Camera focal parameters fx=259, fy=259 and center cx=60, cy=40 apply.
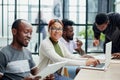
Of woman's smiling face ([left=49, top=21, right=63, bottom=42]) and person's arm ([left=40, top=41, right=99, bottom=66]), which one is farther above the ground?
woman's smiling face ([left=49, top=21, right=63, bottom=42])

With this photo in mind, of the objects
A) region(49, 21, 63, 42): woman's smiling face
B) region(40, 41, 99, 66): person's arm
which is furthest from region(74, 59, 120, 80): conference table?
region(49, 21, 63, 42): woman's smiling face

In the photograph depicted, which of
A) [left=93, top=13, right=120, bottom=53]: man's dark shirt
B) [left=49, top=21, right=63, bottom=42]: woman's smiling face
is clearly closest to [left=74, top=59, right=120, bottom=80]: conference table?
[left=49, top=21, right=63, bottom=42]: woman's smiling face

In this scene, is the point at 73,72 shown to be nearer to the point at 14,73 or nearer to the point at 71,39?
the point at 71,39

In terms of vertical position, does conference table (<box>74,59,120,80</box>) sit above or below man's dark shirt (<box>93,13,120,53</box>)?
below

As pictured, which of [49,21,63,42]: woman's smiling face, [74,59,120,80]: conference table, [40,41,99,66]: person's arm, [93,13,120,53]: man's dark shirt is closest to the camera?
[74,59,120,80]: conference table

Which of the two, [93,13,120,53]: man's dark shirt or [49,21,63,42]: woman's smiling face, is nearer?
[49,21,63,42]: woman's smiling face

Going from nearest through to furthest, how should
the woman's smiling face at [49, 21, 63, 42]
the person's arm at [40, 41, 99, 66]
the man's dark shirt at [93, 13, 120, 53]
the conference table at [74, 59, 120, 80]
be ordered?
the conference table at [74, 59, 120, 80], the person's arm at [40, 41, 99, 66], the woman's smiling face at [49, 21, 63, 42], the man's dark shirt at [93, 13, 120, 53]

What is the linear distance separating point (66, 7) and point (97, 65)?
4.23 m

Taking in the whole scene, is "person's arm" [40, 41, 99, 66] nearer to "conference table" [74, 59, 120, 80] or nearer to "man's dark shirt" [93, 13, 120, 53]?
"conference table" [74, 59, 120, 80]

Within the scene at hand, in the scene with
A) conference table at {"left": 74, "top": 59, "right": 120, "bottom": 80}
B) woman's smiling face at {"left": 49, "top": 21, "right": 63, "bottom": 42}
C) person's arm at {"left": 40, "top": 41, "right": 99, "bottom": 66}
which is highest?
woman's smiling face at {"left": 49, "top": 21, "right": 63, "bottom": 42}

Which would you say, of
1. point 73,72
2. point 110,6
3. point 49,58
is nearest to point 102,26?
point 73,72

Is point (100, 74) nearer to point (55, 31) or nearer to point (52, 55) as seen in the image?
point (52, 55)

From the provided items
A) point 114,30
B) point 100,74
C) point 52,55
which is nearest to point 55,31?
point 52,55

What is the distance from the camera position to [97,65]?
2.60 m
